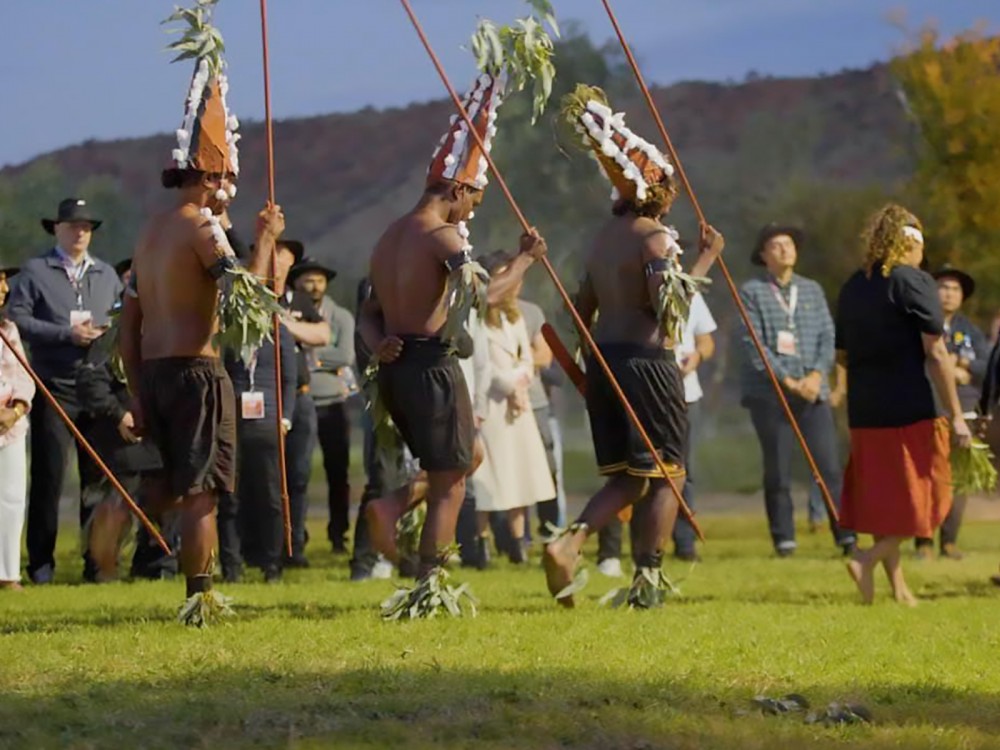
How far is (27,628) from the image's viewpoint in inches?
436

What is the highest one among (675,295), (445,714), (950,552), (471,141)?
(471,141)

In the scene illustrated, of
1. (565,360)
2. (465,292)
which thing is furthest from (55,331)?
Answer: (465,292)

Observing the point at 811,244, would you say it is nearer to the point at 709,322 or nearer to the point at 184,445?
the point at 709,322

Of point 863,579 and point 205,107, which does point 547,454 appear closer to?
point 863,579

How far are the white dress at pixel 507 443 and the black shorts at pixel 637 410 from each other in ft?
12.6

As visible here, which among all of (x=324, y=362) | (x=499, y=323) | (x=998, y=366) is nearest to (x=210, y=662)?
(x=998, y=366)

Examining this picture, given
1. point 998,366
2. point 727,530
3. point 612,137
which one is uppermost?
point 612,137

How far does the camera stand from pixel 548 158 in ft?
140

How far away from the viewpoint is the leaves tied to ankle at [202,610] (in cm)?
1078

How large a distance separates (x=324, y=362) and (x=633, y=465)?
5559 mm

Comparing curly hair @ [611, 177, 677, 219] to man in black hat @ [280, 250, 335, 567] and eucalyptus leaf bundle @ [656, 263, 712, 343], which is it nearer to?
eucalyptus leaf bundle @ [656, 263, 712, 343]

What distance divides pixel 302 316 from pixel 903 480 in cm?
491

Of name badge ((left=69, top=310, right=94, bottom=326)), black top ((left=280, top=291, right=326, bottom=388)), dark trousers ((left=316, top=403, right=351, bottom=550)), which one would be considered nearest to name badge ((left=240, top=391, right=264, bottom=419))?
black top ((left=280, top=291, right=326, bottom=388))

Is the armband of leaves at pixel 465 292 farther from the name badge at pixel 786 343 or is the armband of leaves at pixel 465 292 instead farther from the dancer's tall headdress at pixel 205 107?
the name badge at pixel 786 343
